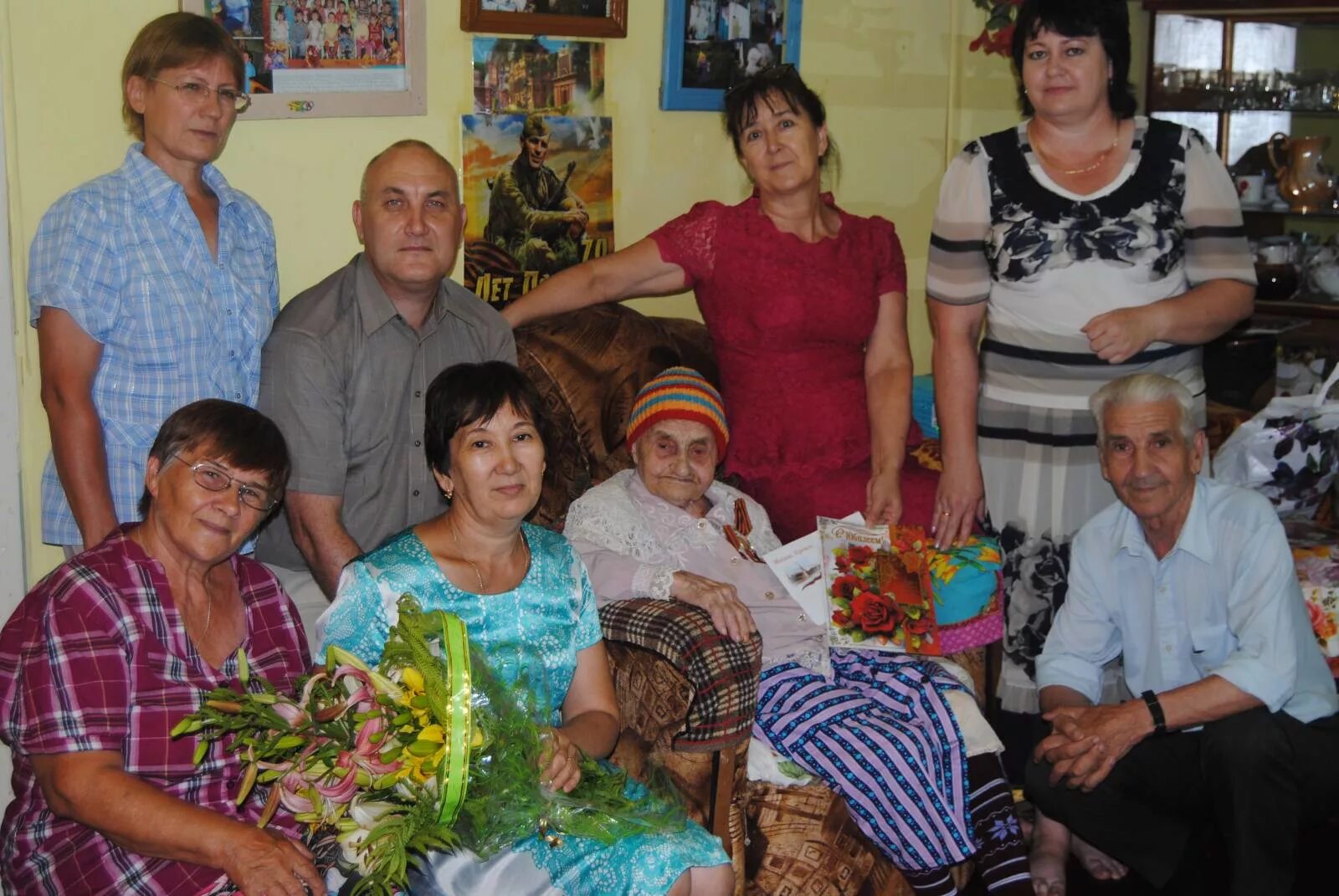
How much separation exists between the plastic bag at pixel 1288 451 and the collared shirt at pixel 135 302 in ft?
7.76

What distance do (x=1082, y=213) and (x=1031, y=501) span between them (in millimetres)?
627

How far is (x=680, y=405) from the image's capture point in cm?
304

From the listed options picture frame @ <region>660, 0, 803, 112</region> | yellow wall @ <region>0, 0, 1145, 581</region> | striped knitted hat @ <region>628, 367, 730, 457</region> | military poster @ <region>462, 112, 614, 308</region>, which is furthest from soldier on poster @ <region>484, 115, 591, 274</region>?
striped knitted hat @ <region>628, 367, 730, 457</region>

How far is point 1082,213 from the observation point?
3061 mm

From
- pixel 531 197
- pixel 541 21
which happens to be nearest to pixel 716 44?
pixel 541 21

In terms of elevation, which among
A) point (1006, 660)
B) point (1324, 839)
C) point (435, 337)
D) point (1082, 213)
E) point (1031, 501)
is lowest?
point (1324, 839)

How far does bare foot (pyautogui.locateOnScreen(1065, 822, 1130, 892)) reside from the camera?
3.29 m

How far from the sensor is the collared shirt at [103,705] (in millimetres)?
1996

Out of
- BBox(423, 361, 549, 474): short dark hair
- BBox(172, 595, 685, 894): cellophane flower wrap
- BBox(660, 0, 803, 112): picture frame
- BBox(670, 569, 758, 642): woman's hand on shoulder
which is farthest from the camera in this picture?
BBox(660, 0, 803, 112): picture frame

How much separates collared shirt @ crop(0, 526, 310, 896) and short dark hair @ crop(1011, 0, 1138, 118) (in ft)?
6.78

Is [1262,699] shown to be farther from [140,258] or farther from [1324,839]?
[140,258]

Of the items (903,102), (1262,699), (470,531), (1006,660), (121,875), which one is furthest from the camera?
(903,102)

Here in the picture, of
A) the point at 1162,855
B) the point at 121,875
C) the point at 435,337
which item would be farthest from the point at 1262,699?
the point at 121,875

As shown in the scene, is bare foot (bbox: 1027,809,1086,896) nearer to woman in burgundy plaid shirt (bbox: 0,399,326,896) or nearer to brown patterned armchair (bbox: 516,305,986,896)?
brown patterned armchair (bbox: 516,305,986,896)
